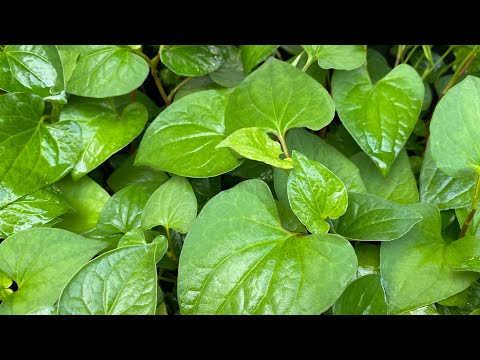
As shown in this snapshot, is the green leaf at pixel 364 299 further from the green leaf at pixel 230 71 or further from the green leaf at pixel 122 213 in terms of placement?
the green leaf at pixel 230 71

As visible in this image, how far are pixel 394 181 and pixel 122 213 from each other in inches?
15.8

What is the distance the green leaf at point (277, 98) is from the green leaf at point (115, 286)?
0.90 ft

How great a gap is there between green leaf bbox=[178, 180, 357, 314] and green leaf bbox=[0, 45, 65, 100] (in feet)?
1.16

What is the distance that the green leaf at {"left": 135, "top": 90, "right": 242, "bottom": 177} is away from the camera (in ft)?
2.47

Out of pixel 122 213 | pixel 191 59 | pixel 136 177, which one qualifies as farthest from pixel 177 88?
pixel 122 213

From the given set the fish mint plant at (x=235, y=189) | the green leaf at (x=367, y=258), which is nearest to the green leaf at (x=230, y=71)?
the fish mint plant at (x=235, y=189)

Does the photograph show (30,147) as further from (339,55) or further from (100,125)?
(339,55)

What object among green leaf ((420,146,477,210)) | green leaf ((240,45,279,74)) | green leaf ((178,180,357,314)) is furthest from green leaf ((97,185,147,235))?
green leaf ((420,146,477,210))

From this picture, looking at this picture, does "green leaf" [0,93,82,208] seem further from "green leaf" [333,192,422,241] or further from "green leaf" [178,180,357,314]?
"green leaf" [333,192,422,241]

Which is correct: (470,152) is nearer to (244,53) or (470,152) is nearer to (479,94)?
(479,94)

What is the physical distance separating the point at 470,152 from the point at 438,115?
6 centimetres

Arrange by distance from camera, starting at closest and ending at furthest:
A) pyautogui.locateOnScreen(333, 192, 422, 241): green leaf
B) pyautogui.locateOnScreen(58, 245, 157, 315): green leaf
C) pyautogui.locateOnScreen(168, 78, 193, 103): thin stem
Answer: pyautogui.locateOnScreen(58, 245, 157, 315): green leaf → pyautogui.locateOnScreen(333, 192, 422, 241): green leaf → pyautogui.locateOnScreen(168, 78, 193, 103): thin stem

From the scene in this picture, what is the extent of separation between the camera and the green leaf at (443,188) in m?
0.75

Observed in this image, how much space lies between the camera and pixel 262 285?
606 mm
